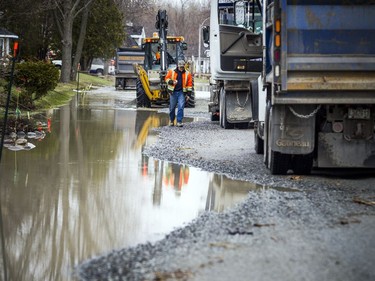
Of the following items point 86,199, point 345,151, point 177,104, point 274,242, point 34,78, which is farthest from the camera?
point 34,78

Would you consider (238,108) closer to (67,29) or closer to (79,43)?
(67,29)

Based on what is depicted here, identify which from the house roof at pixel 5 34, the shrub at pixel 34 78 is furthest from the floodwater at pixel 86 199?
the house roof at pixel 5 34

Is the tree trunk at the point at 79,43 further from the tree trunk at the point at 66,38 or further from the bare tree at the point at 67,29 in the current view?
the tree trunk at the point at 66,38

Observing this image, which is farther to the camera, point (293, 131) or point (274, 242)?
point (293, 131)

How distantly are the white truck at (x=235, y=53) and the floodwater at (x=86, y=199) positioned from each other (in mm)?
2603

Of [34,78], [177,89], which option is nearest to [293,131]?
[177,89]

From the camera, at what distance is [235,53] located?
16.8 meters

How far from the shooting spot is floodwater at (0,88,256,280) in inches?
283

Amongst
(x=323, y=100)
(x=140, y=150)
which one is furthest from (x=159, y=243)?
(x=140, y=150)

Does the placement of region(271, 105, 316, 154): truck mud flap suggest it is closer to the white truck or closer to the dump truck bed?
the dump truck bed

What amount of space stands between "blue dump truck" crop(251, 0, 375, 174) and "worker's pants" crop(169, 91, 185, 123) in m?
10.0

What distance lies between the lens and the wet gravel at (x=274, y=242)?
619 centimetres

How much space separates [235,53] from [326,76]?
20.1ft

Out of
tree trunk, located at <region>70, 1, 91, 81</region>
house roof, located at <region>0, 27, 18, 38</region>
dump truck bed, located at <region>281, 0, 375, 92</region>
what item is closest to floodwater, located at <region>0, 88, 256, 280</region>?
dump truck bed, located at <region>281, 0, 375, 92</region>
